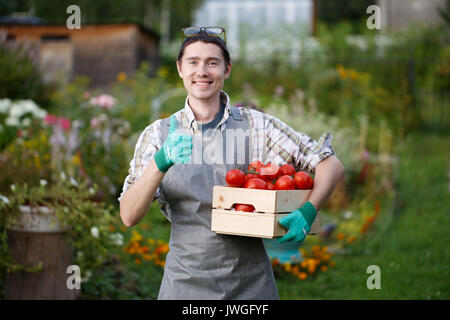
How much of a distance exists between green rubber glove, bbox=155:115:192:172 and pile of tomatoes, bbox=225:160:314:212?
276mm

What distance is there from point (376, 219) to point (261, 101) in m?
3.65

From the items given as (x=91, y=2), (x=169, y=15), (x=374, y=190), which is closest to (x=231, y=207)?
(x=374, y=190)

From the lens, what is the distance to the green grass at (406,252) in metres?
5.15

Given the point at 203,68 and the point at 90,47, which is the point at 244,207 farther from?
the point at 90,47

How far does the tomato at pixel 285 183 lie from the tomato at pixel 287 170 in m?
0.09

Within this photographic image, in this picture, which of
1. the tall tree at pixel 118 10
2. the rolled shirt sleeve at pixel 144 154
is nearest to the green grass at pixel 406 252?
the rolled shirt sleeve at pixel 144 154

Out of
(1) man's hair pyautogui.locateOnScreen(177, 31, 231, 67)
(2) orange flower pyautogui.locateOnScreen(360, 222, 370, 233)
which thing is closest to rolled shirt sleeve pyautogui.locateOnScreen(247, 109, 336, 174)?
(1) man's hair pyautogui.locateOnScreen(177, 31, 231, 67)

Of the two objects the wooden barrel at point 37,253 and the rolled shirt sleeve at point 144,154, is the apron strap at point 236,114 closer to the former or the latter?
the rolled shirt sleeve at point 144,154

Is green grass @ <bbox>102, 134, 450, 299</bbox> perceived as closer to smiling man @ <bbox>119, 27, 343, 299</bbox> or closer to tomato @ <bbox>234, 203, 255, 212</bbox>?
smiling man @ <bbox>119, 27, 343, 299</bbox>

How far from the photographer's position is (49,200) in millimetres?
4258

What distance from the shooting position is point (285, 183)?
2.27 meters
